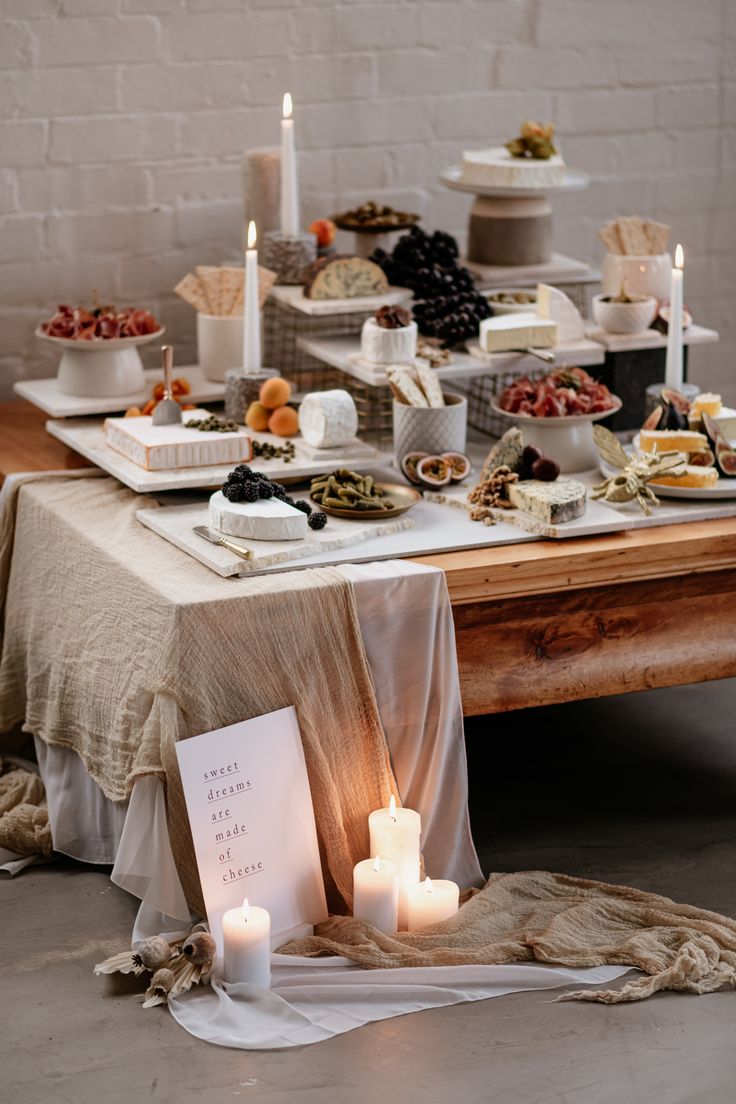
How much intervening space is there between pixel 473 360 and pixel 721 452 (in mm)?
547

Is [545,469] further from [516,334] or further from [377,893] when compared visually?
[377,893]

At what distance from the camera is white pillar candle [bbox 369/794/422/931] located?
2523 mm

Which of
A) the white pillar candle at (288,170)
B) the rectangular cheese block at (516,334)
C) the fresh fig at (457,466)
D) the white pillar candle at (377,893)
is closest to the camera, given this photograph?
the white pillar candle at (377,893)

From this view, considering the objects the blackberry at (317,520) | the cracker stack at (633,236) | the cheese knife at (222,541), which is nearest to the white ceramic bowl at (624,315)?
the cracker stack at (633,236)

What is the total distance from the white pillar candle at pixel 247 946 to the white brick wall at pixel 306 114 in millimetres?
1695

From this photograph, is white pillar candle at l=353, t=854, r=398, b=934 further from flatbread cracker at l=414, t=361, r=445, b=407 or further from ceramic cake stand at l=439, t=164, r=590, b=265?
ceramic cake stand at l=439, t=164, r=590, b=265

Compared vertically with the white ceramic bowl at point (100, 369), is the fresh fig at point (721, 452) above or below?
below

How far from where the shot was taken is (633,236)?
11.4 ft

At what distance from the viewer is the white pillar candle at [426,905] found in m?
2.53

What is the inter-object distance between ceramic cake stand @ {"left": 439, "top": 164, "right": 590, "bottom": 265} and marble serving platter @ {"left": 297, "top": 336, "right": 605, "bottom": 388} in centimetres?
34

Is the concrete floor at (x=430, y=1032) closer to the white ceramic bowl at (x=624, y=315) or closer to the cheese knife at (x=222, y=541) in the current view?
the cheese knife at (x=222, y=541)

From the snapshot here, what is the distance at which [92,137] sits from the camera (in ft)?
11.8

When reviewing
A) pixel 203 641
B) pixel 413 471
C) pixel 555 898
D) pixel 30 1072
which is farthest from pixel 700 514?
pixel 30 1072

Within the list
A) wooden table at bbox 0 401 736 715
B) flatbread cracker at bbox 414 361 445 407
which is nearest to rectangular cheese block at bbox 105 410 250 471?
flatbread cracker at bbox 414 361 445 407
